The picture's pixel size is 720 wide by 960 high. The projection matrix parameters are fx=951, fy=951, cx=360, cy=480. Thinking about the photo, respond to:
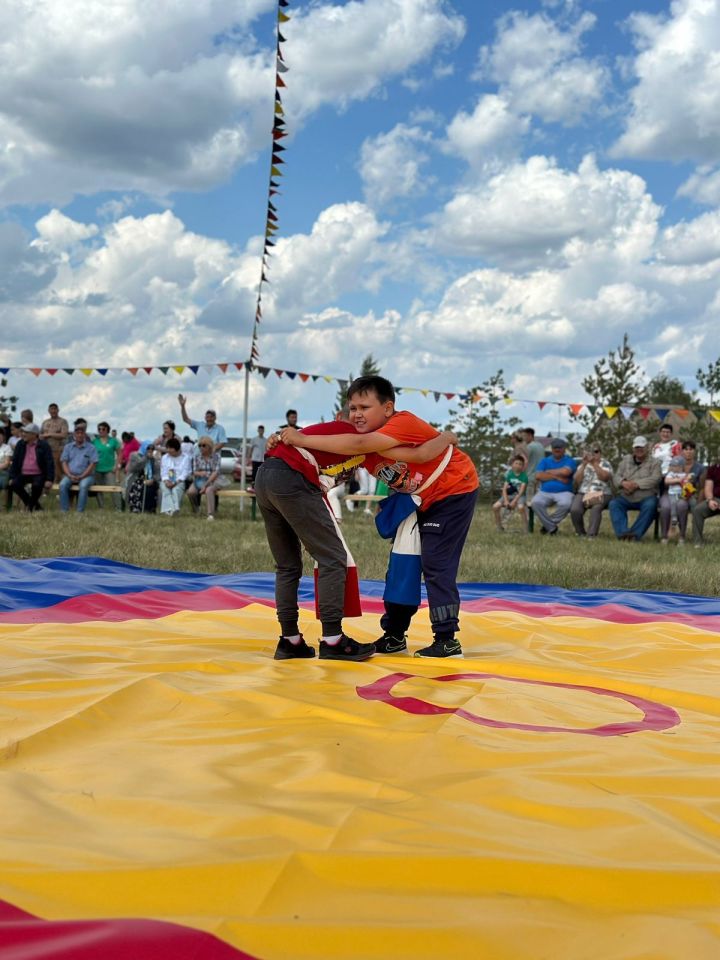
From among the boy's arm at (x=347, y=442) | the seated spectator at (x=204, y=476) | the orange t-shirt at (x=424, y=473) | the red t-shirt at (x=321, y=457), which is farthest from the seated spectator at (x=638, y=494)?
the boy's arm at (x=347, y=442)

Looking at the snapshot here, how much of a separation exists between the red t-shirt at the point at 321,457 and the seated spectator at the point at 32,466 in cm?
1052

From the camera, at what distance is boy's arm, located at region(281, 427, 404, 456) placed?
13.8 ft

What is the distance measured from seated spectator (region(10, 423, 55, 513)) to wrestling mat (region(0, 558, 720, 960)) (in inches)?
396

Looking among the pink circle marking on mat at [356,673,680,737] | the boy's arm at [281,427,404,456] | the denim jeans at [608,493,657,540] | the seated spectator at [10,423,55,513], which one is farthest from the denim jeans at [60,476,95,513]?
the pink circle marking on mat at [356,673,680,737]

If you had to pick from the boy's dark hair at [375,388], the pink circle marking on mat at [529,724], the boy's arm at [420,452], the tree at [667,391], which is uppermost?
the tree at [667,391]

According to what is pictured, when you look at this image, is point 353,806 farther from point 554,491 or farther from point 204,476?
point 204,476

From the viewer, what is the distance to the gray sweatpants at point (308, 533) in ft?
14.1

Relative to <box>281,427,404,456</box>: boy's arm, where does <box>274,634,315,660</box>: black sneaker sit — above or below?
below

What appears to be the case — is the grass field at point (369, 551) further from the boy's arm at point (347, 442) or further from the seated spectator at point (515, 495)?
the boy's arm at point (347, 442)

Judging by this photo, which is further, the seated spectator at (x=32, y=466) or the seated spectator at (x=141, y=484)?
the seated spectator at (x=141, y=484)

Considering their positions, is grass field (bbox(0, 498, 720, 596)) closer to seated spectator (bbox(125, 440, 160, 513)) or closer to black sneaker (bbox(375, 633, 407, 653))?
seated spectator (bbox(125, 440, 160, 513))

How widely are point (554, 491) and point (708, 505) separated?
7.10ft

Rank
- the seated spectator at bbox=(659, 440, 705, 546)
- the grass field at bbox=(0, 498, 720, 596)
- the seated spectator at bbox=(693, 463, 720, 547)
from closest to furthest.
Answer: the grass field at bbox=(0, 498, 720, 596)
the seated spectator at bbox=(693, 463, 720, 547)
the seated spectator at bbox=(659, 440, 705, 546)

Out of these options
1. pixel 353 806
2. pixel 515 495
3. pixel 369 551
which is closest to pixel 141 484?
pixel 515 495
